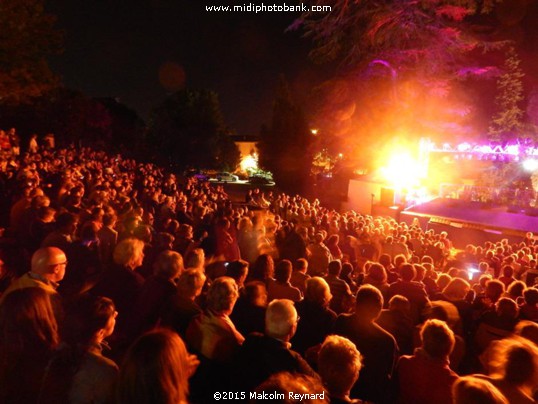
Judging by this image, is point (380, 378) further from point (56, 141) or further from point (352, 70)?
point (56, 141)

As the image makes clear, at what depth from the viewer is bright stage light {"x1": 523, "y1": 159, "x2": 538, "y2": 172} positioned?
76.5ft

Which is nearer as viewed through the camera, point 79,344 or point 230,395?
point 79,344

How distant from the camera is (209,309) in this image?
3123 mm

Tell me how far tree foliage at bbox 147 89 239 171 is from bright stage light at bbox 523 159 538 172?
31.9 m

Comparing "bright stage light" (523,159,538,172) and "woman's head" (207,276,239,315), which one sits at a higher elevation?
"bright stage light" (523,159,538,172)

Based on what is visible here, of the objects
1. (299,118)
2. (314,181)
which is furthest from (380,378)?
(299,118)

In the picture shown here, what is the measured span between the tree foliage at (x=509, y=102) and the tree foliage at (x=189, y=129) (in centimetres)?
3070

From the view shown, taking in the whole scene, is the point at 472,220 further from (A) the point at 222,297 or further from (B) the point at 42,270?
(B) the point at 42,270

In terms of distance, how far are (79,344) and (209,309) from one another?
1.01m

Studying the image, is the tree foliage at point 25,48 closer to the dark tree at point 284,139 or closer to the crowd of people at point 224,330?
the crowd of people at point 224,330

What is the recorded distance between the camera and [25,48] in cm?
2041

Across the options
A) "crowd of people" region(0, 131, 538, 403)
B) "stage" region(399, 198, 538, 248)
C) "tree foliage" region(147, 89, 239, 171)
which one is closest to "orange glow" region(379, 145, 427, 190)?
"stage" region(399, 198, 538, 248)

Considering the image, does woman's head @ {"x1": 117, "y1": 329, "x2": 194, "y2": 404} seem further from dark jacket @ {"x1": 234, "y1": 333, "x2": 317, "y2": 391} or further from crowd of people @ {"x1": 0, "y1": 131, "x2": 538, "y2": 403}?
dark jacket @ {"x1": 234, "y1": 333, "x2": 317, "y2": 391}

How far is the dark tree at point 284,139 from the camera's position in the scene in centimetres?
3701
